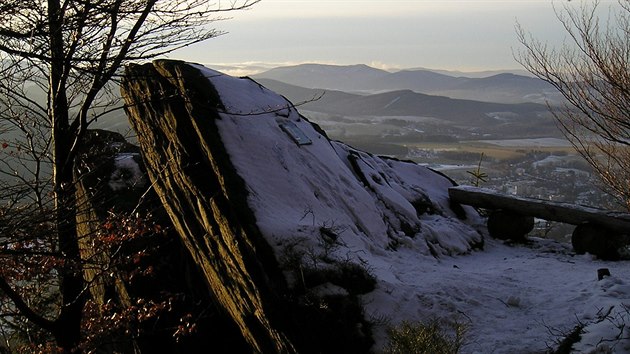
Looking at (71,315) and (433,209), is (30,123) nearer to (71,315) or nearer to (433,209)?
(71,315)

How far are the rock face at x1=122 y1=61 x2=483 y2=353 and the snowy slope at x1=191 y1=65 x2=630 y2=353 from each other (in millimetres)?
34

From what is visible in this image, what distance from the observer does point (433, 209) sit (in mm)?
10844

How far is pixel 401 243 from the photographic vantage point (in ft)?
28.3

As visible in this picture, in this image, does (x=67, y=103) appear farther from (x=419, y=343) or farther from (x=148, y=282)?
(x=419, y=343)

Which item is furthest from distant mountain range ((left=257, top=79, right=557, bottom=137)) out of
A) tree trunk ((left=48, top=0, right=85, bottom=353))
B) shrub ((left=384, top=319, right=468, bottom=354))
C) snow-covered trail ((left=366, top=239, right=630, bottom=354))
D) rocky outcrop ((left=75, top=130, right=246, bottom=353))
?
shrub ((left=384, top=319, right=468, bottom=354))

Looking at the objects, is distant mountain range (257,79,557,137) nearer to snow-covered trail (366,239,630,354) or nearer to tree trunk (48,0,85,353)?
tree trunk (48,0,85,353)

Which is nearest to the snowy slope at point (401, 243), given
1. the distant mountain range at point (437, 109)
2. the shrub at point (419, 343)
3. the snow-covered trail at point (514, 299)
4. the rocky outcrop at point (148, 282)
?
the snow-covered trail at point (514, 299)

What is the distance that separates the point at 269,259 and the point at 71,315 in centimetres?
341

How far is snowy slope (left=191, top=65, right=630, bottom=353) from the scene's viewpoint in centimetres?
596

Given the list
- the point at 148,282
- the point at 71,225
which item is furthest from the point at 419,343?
the point at 148,282

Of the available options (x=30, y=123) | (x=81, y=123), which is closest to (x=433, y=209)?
(x=81, y=123)

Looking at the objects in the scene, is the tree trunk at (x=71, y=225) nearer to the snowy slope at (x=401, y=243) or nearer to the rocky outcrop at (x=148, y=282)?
the rocky outcrop at (x=148, y=282)

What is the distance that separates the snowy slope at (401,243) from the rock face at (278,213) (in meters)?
0.03

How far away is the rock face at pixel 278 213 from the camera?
5711mm
